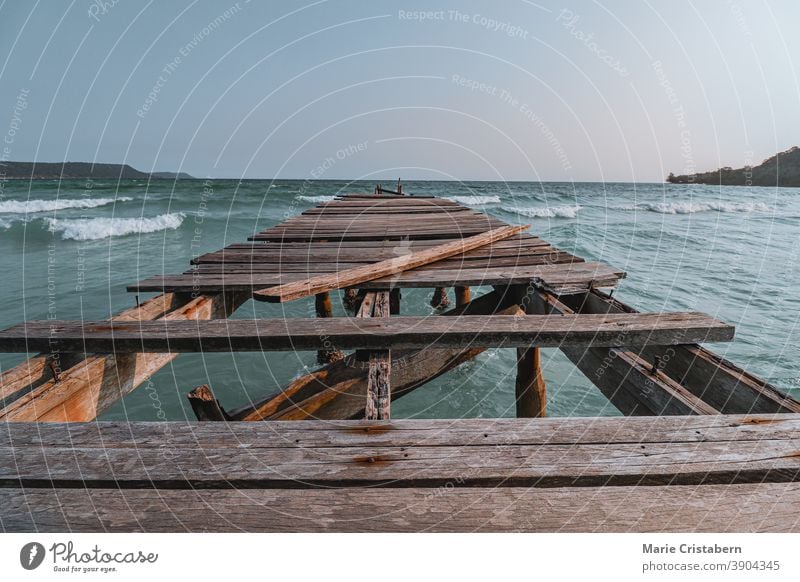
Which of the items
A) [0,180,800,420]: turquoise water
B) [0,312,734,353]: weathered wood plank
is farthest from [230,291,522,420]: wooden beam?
[0,180,800,420]: turquoise water

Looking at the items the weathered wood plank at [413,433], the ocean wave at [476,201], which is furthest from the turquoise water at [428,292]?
the ocean wave at [476,201]

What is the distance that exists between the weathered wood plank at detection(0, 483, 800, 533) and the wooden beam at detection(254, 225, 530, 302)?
2038 millimetres

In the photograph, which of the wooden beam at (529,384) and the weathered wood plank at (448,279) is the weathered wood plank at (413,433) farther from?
the wooden beam at (529,384)

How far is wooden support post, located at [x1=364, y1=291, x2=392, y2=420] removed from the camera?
1927mm

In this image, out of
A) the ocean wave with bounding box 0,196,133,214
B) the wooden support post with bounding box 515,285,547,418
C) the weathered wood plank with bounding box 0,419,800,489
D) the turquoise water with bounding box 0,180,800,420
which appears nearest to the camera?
the weathered wood plank with bounding box 0,419,800,489

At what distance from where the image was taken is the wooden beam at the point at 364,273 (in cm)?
331

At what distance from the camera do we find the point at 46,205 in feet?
94.5

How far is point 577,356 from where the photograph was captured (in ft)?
9.25
